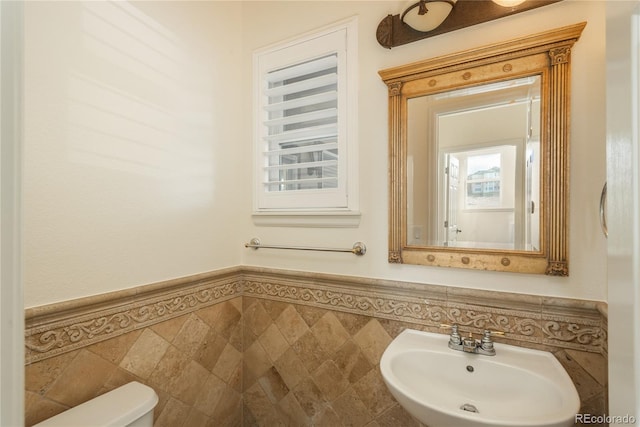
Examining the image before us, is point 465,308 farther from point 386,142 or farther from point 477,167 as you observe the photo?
point 386,142

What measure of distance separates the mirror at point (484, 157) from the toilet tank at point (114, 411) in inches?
43.1

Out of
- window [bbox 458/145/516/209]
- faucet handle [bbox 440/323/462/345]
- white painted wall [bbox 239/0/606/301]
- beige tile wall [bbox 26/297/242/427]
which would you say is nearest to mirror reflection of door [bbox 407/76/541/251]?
window [bbox 458/145/516/209]

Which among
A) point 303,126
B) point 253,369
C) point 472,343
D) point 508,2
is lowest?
point 253,369

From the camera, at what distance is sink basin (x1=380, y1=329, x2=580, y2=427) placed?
88cm

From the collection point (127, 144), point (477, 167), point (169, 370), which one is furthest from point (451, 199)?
point (169, 370)

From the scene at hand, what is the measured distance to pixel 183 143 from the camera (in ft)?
4.80

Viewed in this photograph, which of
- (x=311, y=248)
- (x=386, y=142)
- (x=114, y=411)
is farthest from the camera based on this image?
(x=311, y=248)

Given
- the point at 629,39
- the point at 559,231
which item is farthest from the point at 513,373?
the point at 629,39

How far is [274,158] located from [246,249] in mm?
542

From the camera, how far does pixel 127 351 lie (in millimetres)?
1235

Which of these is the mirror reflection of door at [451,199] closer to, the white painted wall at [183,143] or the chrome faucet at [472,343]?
the white painted wall at [183,143]

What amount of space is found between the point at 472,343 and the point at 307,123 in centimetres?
123

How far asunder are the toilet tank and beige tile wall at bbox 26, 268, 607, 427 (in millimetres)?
59

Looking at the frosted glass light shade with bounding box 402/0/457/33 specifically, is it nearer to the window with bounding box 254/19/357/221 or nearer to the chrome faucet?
the window with bounding box 254/19/357/221
